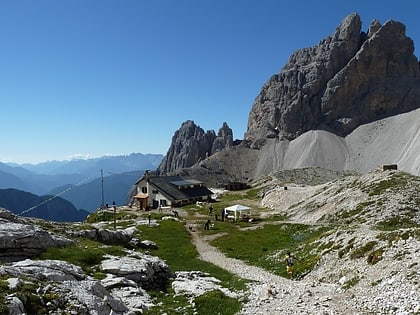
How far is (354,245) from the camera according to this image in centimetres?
3231

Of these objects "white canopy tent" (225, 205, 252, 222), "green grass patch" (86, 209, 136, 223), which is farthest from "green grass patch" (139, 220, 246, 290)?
"green grass patch" (86, 209, 136, 223)

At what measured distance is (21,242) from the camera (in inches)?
1075

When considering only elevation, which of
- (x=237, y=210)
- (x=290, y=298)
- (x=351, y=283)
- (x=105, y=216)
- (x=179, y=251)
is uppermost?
(x=237, y=210)

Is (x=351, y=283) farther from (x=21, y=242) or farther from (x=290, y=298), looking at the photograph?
(x=21, y=242)

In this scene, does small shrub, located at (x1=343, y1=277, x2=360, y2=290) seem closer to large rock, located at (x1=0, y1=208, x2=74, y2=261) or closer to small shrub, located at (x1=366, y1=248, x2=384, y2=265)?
small shrub, located at (x1=366, y1=248, x2=384, y2=265)

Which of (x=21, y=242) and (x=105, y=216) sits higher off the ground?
(x=21, y=242)

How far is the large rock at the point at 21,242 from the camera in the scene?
26.4 m

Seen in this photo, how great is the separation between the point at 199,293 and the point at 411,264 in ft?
46.0

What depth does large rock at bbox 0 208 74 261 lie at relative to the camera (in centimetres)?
2638

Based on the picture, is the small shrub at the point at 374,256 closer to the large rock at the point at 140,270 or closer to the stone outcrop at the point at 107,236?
the large rock at the point at 140,270

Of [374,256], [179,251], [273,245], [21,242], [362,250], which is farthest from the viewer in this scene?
[273,245]

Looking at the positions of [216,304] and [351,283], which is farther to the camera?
[351,283]

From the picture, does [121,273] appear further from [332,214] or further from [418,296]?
[332,214]

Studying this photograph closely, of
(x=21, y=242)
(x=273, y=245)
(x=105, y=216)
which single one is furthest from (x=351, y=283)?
(x=105, y=216)
